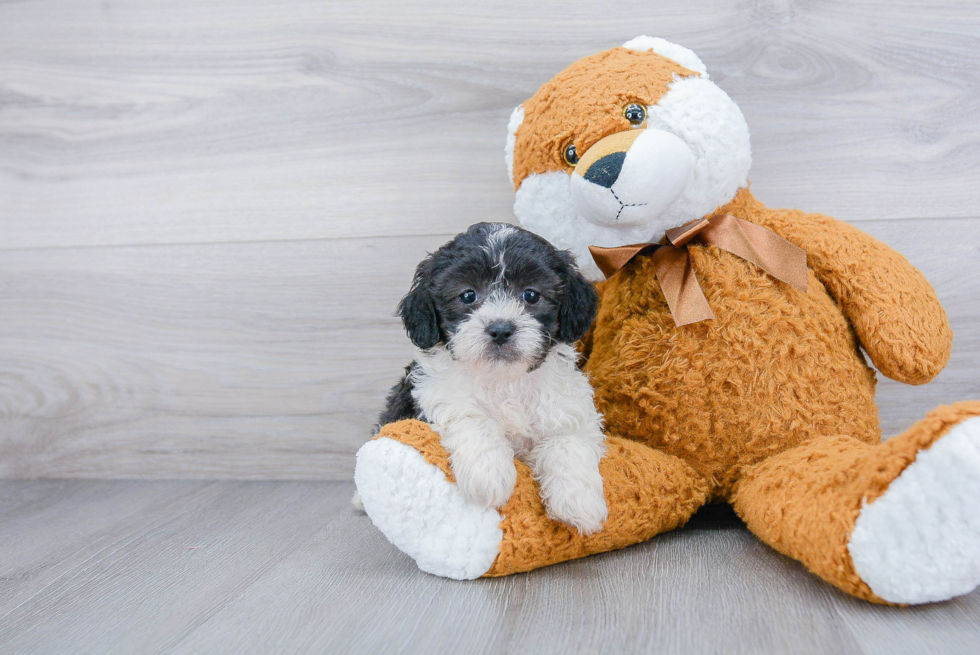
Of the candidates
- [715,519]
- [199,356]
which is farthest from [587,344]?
[199,356]

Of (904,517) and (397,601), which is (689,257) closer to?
(904,517)

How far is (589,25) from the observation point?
180 centimetres

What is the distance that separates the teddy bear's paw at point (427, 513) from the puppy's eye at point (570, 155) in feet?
2.01

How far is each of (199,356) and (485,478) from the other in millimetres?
1220

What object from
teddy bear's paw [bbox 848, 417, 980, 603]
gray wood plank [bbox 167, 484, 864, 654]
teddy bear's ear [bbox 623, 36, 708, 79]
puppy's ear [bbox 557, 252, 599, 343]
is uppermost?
teddy bear's ear [bbox 623, 36, 708, 79]

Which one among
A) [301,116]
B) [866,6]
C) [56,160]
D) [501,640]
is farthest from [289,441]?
[866,6]

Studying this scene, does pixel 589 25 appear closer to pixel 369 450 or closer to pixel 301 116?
pixel 301 116

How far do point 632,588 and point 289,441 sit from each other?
119 cm

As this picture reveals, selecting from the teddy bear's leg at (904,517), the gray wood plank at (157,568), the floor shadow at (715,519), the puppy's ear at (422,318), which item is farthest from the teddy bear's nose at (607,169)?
the gray wood plank at (157,568)

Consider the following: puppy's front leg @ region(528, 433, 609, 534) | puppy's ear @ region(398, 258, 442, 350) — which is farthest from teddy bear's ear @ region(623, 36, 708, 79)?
puppy's front leg @ region(528, 433, 609, 534)

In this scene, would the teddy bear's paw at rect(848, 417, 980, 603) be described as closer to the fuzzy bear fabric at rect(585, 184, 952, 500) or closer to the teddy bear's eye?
the fuzzy bear fabric at rect(585, 184, 952, 500)

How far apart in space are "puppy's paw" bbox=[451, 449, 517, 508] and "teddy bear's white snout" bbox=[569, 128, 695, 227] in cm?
48

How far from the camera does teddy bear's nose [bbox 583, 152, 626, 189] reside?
1.23 meters

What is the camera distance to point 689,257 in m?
1.37
